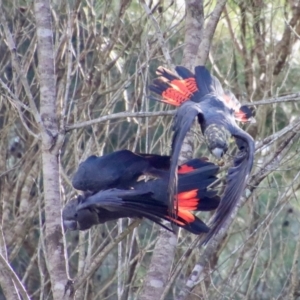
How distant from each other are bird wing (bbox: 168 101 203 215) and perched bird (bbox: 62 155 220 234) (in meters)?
0.12

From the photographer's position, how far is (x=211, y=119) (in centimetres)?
322

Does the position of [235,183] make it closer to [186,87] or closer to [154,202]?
[154,202]

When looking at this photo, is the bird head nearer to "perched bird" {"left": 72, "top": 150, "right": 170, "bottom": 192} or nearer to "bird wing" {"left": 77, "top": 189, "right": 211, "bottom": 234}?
"perched bird" {"left": 72, "top": 150, "right": 170, "bottom": 192}

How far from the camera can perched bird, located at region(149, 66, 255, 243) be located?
2.85 m

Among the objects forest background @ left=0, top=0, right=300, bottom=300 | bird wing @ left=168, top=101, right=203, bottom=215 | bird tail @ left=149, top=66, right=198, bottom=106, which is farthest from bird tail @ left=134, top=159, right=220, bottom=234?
bird tail @ left=149, top=66, right=198, bottom=106

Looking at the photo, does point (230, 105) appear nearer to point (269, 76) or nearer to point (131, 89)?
point (269, 76)

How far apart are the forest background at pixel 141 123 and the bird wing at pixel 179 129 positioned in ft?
0.85

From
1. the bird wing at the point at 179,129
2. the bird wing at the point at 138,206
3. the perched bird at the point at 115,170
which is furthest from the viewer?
the perched bird at the point at 115,170

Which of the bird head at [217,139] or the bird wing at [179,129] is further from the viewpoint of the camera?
the bird head at [217,139]

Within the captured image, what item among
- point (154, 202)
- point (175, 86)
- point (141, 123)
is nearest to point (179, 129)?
point (154, 202)

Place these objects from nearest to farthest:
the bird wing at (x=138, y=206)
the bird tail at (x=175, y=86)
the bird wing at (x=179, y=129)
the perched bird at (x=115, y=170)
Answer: the bird wing at (x=179, y=129) < the bird wing at (x=138, y=206) < the perched bird at (x=115, y=170) < the bird tail at (x=175, y=86)

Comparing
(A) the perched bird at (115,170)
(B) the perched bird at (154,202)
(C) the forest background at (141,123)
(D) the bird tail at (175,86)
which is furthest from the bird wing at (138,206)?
(D) the bird tail at (175,86)

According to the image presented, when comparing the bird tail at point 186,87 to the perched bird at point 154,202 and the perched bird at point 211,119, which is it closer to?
the perched bird at point 211,119

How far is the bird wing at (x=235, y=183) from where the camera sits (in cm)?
281
